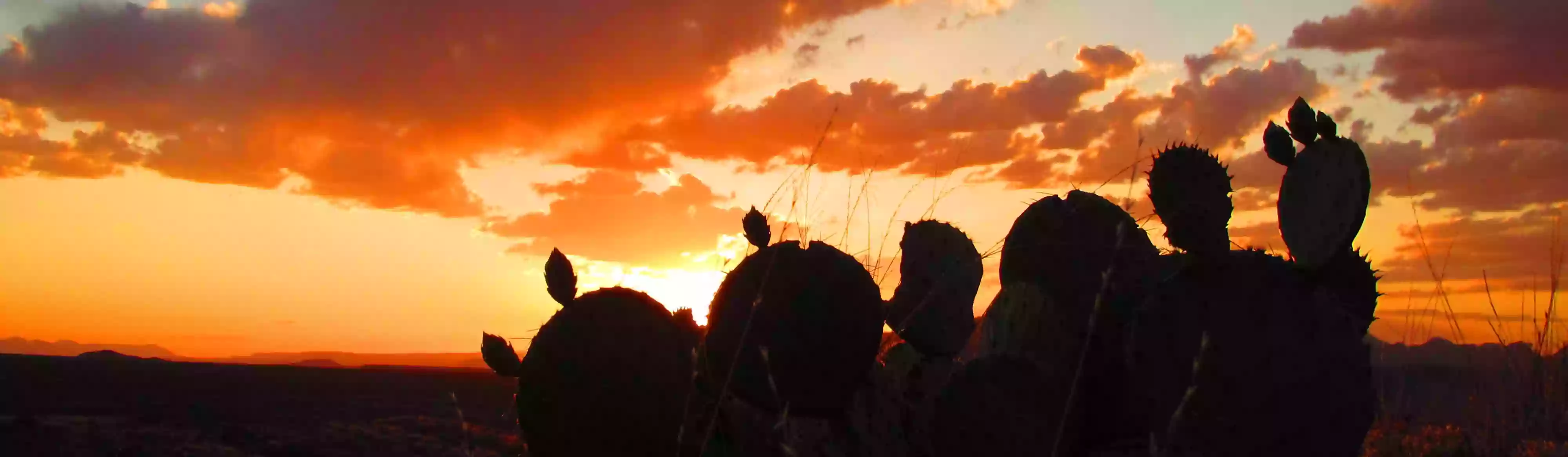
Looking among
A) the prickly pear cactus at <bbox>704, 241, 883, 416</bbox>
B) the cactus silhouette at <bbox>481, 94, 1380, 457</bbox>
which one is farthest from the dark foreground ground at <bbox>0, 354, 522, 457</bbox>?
the prickly pear cactus at <bbox>704, 241, 883, 416</bbox>

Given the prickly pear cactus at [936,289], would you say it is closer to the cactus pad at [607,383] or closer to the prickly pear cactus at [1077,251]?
the prickly pear cactus at [1077,251]

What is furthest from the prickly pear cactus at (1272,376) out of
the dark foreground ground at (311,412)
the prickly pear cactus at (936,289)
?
the prickly pear cactus at (936,289)

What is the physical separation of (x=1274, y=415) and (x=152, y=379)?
19.8m

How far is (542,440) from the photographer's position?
2793 mm

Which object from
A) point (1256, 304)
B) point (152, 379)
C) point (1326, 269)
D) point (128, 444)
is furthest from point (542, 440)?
point (152, 379)

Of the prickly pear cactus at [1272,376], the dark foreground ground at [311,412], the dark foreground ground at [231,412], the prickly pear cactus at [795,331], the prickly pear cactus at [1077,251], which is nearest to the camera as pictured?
the prickly pear cactus at [1272,376]

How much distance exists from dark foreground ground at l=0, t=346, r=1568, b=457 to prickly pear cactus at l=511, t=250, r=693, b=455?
0.17 metres

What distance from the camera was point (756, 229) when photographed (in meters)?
2.48

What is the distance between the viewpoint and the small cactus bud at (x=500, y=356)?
284cm

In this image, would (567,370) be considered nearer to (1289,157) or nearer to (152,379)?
(1289,157)

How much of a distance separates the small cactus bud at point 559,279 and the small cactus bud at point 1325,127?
2032mm

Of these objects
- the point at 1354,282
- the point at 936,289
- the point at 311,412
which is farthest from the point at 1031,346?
the point at 311,412

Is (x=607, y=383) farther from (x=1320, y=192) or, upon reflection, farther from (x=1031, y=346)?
(x=1320, y=192)

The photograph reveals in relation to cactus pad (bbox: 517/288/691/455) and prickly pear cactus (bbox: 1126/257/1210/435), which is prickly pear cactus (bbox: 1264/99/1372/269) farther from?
cactus pad (bbox: 517/288/691/455)
